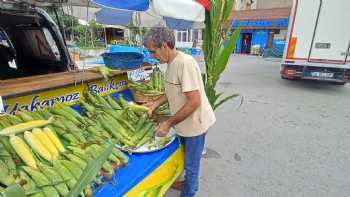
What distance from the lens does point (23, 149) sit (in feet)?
4.94

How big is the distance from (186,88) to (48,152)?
3.86 feet

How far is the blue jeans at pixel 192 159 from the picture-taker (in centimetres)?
224

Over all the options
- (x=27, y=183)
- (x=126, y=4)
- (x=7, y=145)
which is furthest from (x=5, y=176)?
(x=126, y=4)

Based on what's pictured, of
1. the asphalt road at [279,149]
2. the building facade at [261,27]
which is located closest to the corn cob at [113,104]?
the asphalt road at [279,149]

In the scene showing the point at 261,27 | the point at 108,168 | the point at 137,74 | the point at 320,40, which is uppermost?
the point at 261,27

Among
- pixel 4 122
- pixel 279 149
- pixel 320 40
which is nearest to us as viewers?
pixel 4 122

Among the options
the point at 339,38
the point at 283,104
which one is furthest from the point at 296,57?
the point at 283,104

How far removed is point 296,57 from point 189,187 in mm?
7596

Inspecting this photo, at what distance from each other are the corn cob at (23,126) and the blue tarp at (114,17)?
453cm

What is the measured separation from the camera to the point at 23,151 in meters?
1.50

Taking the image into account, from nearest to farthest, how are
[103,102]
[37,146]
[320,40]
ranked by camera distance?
[37,146], [103,102], [320,40]

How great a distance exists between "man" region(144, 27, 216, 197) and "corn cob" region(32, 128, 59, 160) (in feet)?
2.79

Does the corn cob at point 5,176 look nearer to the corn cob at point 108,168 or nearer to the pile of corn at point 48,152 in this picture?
the pile of corn at point 48,152

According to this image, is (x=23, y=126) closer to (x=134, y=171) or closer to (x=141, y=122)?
(x=134, y=171)
